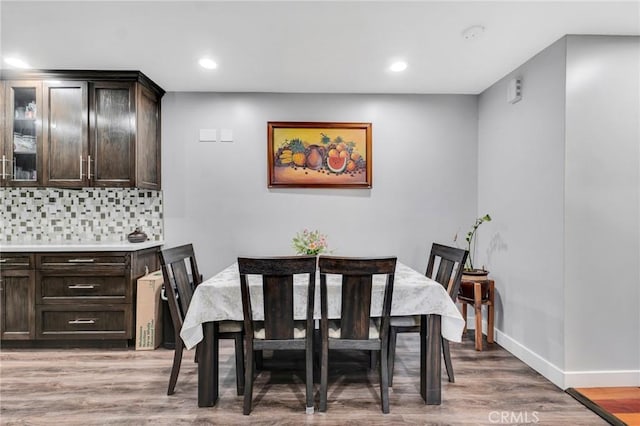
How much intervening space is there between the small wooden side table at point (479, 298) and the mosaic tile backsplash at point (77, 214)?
9.89 feet

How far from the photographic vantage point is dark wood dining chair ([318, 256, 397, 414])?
2045mm

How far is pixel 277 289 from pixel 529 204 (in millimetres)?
2146

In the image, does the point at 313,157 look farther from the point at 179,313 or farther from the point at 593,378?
the point at 593,378

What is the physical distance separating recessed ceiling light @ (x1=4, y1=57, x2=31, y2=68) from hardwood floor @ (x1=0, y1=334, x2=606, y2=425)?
8.08ft

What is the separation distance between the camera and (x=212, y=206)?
12.5 feet

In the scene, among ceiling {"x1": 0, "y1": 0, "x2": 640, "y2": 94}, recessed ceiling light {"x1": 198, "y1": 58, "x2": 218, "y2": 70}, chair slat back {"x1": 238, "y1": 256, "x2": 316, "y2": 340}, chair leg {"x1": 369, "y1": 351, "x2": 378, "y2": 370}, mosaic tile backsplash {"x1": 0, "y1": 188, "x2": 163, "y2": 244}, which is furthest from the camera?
mosaic tile backsplash {"x1": 0, "y1": 188, "x2": 163, "y2": 244}

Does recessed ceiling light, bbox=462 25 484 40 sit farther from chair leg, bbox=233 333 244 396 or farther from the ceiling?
chair leg, bbox=233 333 244 396

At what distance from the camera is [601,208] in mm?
2518

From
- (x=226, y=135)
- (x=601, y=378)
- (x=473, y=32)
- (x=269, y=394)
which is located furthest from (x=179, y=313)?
(x=601, y=378)

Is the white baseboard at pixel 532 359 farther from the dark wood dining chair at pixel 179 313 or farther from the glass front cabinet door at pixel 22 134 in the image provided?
the glass front cabinet door at pixel 22 134

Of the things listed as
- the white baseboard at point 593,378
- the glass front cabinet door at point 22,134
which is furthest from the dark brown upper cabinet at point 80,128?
the white baseboard at point 593,378

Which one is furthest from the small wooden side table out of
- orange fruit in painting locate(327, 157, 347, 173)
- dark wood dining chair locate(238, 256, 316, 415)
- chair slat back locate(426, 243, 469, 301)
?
dark wood dining chair locate(238, 256, 316, 415)

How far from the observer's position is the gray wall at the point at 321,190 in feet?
12.5

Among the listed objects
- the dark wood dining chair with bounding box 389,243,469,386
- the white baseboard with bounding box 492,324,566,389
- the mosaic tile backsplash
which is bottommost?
the white baseboard with bounding box 492,324,566,389
